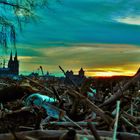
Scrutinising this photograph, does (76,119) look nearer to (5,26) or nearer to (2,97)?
(2,97)

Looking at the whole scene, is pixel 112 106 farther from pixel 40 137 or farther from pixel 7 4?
pixel 7 4

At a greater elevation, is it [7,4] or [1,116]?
[7,4]

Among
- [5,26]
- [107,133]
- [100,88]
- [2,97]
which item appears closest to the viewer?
[107,133]

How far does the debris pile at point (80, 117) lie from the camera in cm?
182

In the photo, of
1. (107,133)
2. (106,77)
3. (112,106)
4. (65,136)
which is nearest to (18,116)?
(106,77)

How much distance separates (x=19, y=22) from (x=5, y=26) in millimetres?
672

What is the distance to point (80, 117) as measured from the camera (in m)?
3.89

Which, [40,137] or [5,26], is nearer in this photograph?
[40,137]

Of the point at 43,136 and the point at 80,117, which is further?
the point at 80,117

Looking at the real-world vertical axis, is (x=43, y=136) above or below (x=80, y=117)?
above

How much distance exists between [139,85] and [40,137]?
300 cm

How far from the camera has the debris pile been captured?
1820 mm

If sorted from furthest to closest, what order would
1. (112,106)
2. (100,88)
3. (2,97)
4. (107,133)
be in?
(2,97)
(100,88)
(112,106)
(107,133)

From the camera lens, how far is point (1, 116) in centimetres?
470
